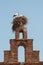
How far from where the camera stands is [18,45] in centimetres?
3141

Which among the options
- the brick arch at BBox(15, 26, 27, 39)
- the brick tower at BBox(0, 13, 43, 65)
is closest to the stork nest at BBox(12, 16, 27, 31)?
the brick tower at BBox(0, 13, 43, 65)

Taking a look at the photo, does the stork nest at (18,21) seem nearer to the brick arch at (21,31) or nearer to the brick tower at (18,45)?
the brick tower at (18,45)

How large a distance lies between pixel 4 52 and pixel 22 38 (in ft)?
5.99

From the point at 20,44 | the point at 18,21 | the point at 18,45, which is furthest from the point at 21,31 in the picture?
the point at 18,45

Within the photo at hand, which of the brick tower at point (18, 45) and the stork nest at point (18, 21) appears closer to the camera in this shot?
the brick tower at point (18, 45)

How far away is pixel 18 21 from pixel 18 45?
6.53 ft

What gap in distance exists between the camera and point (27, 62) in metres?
30.7

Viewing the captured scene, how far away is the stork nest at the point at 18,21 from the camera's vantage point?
32.1 m

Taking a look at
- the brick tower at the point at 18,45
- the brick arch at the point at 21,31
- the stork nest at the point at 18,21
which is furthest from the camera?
the stork nest at the point at 18,21

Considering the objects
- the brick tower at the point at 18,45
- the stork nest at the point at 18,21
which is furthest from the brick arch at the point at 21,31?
the stork nest at the point at 18,21

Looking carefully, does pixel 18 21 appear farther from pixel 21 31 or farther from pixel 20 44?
pixel 20 44

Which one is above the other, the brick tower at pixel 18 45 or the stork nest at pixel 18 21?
the stork nest at pixel 18 21

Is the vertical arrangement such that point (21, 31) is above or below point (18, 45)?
above

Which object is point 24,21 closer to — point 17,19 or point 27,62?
point 17,19
